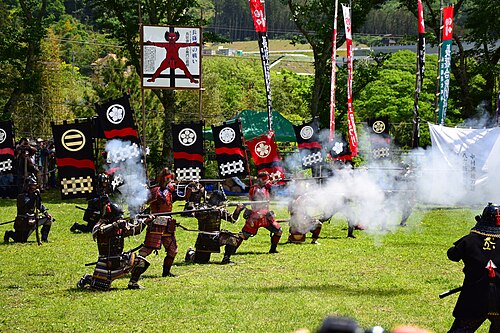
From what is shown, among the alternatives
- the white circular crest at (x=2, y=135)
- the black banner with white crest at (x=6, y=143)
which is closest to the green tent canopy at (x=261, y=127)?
the black banner with white crest at (x=6, y=143)

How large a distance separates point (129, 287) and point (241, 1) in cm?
13943

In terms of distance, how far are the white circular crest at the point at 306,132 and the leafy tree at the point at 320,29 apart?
10405 mm

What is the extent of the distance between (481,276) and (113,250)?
6.87 m

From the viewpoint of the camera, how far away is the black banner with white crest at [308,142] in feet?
93.4

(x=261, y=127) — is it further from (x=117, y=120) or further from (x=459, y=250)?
(x=459, y=250)

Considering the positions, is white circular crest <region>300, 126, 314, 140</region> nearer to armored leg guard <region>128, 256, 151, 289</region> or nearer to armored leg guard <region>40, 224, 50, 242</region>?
armored leg guard <region>40, 224, 50, 242</region>

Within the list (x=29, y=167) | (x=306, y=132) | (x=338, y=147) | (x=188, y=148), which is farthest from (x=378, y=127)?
(x=29, y=167)

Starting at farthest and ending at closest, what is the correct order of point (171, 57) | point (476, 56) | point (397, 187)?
point (476, 56) → point (171, 57) → point (397, 187)

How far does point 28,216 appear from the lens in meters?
Result: 20.3

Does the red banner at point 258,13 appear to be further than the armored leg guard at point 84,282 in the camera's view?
Yes

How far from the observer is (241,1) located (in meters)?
150

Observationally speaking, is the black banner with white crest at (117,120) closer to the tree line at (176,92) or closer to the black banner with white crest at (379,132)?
the tree line at (176,92)

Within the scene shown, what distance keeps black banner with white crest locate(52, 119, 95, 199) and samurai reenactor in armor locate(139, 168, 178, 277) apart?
3659 mm

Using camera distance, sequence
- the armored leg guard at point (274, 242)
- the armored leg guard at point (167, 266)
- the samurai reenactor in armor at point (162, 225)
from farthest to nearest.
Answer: the armored leg guard at point (274, 242)
the armored leg guard at point (167, 266)
the samurai reenactor in armor at point (162, 225)
